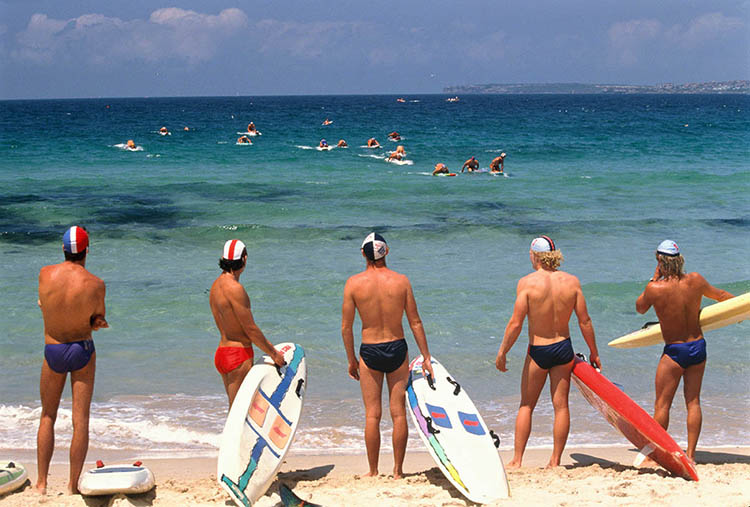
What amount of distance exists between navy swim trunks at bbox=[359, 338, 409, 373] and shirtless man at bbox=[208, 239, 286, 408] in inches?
Answer: 26.2

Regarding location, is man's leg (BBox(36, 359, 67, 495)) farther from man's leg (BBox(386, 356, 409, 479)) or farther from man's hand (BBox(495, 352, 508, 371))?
man's hand (BBox(495, 352, 508, 371))

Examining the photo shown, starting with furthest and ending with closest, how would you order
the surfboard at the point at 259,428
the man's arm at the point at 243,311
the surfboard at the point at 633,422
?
the surfboard at the point at 633,422 → the man's arm at the point at 243,311 → the surfboard at the point at 259,428

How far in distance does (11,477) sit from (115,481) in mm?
838

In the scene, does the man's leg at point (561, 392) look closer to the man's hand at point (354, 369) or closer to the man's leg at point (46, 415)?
the man's hand at point (354, 369)

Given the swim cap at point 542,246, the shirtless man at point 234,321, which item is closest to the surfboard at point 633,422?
the swim cap at point 542,246

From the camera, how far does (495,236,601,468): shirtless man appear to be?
5.49m

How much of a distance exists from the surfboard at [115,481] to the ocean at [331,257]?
1.38 meters

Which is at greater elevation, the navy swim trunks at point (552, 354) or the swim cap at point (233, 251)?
the swim cap at point (233, 251)

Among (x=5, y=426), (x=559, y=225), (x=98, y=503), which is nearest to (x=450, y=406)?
(x=98, y=503)

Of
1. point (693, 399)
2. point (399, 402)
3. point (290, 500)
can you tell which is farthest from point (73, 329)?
point (693, 399)

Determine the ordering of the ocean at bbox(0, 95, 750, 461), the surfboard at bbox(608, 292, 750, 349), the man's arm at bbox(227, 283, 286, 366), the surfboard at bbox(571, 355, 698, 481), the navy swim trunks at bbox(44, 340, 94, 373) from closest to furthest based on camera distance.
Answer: the navy swim trunks at bbox(44, 340, 94, 373), the man's arm at bbox(227, 283, 286, 366), the surfboard at bbox(571, 355, 698, 481), the surfboard at bbox(608, 292, 750, 349), the ocean at bbox(0, 95, 750, 461)

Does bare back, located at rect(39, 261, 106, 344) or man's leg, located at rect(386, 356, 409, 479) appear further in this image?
man's leg, located at rect(386, 356, 409, 479)

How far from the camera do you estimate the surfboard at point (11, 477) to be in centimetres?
525

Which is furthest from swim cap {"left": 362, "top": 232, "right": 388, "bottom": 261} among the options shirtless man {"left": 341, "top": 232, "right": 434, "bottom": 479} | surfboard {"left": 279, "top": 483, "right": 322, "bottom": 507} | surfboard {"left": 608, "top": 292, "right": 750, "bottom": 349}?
surfboard {"left": 608, "top": 292, "right": 750, "bottom": 349}
